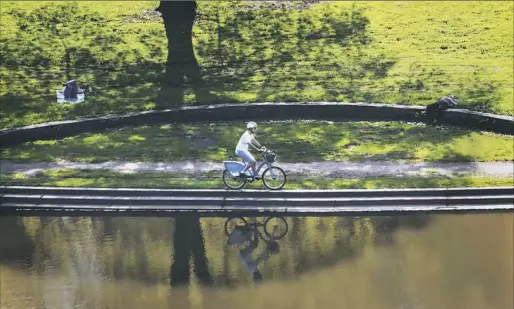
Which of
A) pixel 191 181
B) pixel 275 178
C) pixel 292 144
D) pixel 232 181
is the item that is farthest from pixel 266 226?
pixel 292 144

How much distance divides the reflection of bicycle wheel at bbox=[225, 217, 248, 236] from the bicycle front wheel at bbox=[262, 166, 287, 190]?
4.44 ft

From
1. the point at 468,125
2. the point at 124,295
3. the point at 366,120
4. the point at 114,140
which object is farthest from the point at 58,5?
the point at 124,295

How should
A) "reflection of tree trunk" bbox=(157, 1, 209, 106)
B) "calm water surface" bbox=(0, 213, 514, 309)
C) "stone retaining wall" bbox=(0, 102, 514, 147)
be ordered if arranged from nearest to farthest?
"calm water surface" bbox=(0, 213, 514, 309) < "stone retaining wall" bbox=(0, 102, 514, 147) < "reflection of tree trunk" bbox=(157, 1, 209, 106)

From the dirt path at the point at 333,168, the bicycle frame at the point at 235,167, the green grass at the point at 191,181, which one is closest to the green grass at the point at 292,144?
the dirt path at the point at 333,168

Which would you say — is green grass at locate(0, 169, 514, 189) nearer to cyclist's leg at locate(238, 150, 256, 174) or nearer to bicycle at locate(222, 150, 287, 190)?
bicycle at locate(222, 150, 287, 190)

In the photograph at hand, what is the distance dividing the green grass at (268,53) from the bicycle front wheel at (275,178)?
19.3ft

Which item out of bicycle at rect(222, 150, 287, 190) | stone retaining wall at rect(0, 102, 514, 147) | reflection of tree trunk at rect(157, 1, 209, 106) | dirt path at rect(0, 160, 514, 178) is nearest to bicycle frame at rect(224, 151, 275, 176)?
bicycle at rect(222, 150, 287, 190)

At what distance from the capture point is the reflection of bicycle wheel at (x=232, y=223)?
17358 millimetres

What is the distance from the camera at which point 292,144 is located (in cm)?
2162

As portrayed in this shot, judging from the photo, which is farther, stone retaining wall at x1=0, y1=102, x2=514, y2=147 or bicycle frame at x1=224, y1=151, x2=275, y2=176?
stone retaining wall at x1=0, y1=102, x2=514, y2=147

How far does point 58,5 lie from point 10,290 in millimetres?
19947

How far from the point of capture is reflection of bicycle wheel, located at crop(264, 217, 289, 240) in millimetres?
17062

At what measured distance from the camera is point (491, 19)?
30.4 metres

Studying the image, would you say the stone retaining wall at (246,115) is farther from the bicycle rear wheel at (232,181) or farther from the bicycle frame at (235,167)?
the bicycle frame at (235,167)
